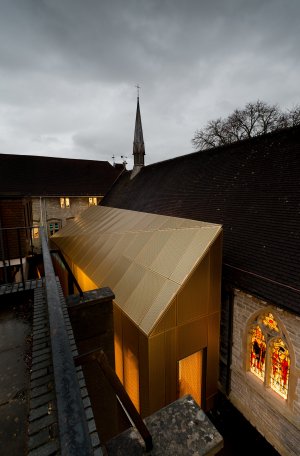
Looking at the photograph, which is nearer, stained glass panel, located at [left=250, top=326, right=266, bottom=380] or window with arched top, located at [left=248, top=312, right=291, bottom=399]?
window with arched top, located at [left=248, top=312, right=291, bottom=399]

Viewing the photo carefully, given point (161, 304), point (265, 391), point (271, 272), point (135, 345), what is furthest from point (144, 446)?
point (265, 391)

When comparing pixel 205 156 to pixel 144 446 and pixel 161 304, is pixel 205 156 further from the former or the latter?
pixel 144 446

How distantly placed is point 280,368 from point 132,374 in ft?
12.7

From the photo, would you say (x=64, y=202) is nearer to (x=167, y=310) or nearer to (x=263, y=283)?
(x=167, y=310)

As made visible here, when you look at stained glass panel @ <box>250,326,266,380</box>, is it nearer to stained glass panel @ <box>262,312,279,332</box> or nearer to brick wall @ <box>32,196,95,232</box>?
stained glass panel @ <box>262,312,279,332</box>

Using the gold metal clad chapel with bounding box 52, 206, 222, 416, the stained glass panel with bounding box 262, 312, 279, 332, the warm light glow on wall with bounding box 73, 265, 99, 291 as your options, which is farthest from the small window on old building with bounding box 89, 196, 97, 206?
the stained glass panel with bounding box 262, 312, 279, 332

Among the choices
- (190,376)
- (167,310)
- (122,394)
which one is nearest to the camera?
(122,394)

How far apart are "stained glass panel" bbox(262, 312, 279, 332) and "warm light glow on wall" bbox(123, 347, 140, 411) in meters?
3.52

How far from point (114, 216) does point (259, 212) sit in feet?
25.1

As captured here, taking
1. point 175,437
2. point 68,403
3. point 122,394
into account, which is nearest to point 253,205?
point 175,437

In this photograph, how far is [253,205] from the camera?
7.71m

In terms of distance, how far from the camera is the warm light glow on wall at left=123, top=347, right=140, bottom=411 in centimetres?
620

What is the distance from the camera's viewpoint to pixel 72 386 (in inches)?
39.0

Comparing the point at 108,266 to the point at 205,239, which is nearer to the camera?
the point at 205,239
